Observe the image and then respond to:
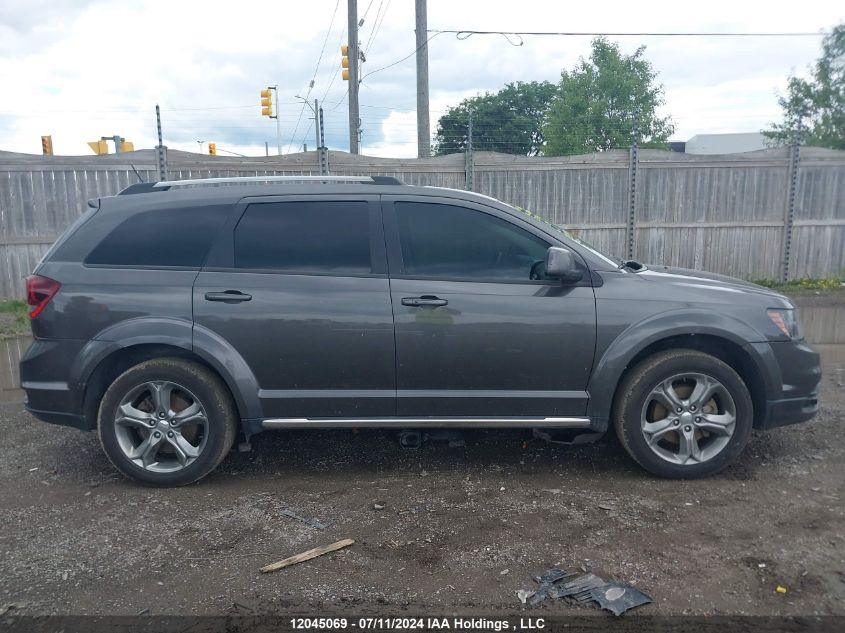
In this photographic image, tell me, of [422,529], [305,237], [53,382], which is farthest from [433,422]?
[53,382]

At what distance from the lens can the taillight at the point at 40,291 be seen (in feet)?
14.6

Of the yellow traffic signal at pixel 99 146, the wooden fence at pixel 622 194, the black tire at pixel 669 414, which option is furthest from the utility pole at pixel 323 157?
the yellow traffic signal at pixel 99 146

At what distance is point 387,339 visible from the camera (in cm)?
436

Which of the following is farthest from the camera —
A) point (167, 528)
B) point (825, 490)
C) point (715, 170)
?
point (715, 170)

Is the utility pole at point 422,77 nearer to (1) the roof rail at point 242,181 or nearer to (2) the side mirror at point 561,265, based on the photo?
(1) the roof rail at point 242,181

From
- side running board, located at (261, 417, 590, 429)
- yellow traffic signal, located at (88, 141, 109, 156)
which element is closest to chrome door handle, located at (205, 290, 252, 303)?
side running board, located at (261, 417, 590, 429)

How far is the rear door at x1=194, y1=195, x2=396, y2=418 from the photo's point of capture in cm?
438

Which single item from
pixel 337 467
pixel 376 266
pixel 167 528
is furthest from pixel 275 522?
pixel 376 266

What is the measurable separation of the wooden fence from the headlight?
23.1ft

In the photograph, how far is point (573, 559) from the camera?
11.6 feet

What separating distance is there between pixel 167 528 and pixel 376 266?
1958 mm

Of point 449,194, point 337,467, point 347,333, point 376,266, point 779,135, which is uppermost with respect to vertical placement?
point 779,135

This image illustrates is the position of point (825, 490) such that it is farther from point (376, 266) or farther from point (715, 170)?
point (715, 170)

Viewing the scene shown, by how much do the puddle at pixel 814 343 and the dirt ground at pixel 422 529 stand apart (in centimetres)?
235
